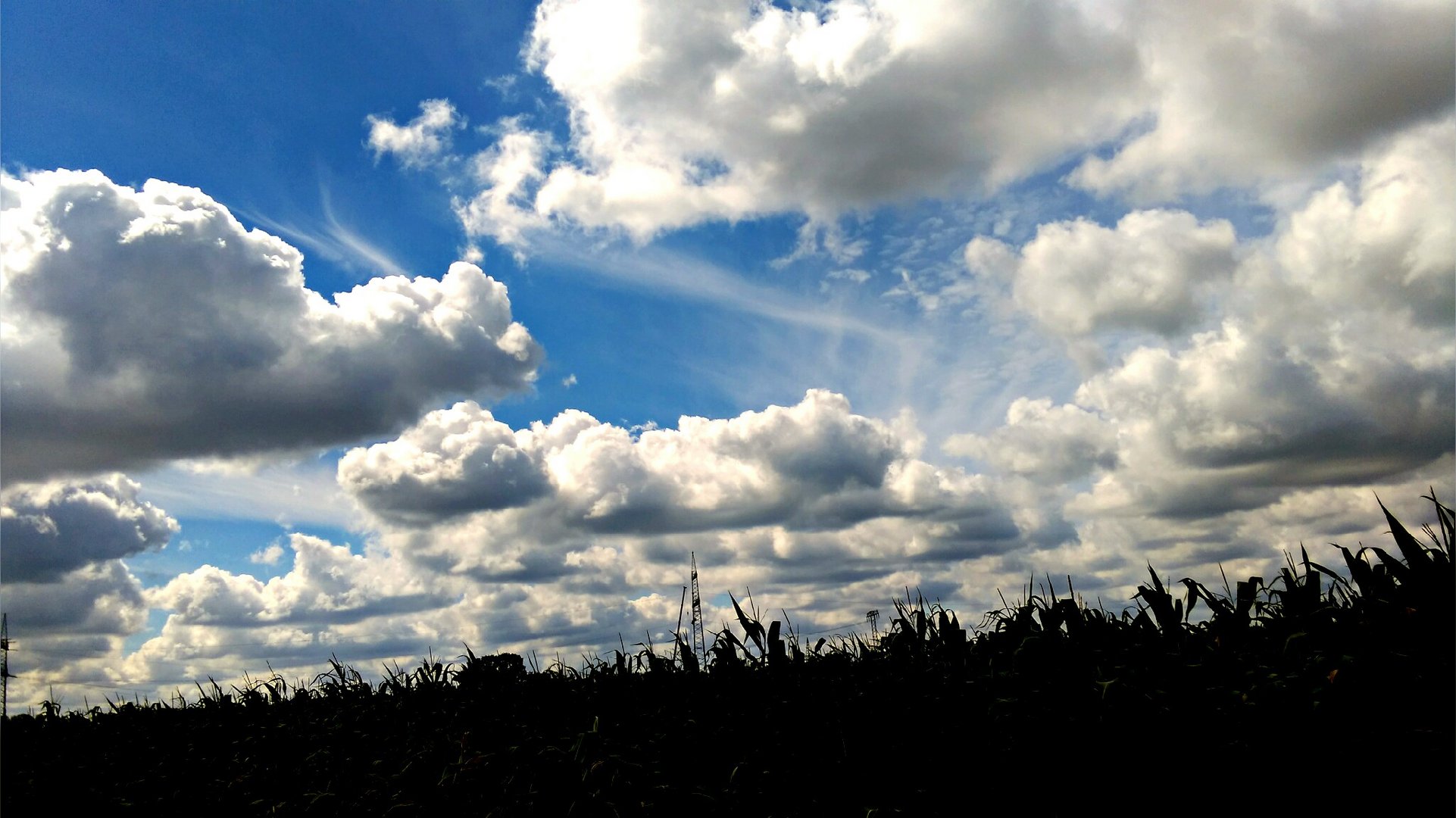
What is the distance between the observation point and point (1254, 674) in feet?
18.6

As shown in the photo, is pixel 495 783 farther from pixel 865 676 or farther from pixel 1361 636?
pixel 1361 636

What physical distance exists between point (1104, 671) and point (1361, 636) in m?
1.39

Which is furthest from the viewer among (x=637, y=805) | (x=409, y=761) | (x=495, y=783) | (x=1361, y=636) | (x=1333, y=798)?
(x=409, y=761)

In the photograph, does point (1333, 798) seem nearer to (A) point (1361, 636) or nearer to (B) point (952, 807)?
(A) point (1361, 636)

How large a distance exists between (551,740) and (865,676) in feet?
7.53

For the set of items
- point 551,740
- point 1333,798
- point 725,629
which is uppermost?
point 725,629

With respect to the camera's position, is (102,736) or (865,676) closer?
(865,676)

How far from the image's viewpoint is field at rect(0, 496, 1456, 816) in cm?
503

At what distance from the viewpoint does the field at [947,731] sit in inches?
198

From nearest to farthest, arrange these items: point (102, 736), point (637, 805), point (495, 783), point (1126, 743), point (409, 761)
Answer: point (1126, 743) → point (637, 805) → point (495, 783) → point (409, 761) → point (102, 736)

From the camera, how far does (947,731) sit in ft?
19.2

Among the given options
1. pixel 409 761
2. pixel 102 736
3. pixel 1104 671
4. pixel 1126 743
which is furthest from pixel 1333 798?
pixel 102 736

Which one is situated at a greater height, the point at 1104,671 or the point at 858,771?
the point at 1104,671

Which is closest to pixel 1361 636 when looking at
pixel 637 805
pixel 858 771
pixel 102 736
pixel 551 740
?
pixel 858 771
